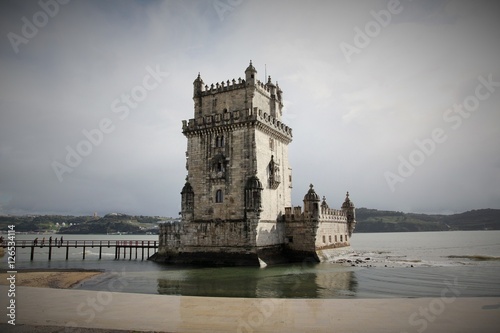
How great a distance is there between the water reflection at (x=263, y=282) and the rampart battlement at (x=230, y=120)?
49.3ft

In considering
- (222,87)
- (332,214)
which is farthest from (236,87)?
(332,214)

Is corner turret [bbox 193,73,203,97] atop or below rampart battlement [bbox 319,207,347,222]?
atop

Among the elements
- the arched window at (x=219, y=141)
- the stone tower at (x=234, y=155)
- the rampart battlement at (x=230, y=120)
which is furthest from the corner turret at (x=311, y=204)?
the arched window at (x=219, y=141)

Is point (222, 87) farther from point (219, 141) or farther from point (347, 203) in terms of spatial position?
point (347, 203)

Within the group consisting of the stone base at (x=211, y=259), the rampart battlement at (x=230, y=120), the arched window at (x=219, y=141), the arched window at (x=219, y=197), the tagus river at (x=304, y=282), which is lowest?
the tagus river at (x=304, y=282)

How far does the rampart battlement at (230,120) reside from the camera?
3788cm

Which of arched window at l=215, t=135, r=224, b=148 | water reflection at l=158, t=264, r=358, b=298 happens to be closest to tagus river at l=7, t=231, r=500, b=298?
water reflection at l=158, t=264, r=358, b=298

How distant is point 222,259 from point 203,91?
19.3 m

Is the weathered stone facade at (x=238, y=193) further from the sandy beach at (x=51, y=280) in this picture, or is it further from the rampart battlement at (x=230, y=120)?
the sandy beach at (x=51, y=280)

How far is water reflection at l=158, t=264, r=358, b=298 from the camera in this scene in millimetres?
22047

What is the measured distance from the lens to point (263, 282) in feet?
86.4

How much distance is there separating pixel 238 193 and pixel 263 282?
40.7ft

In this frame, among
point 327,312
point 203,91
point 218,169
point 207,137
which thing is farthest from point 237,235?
point 327,312
